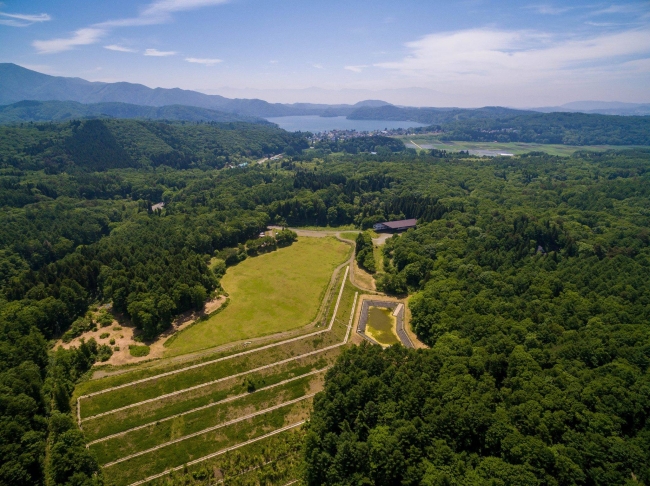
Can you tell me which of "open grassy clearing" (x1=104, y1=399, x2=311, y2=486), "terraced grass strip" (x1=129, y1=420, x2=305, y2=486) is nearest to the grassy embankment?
"open grassy clearing" (x1=104, y1=399, x2=311, y2=486)

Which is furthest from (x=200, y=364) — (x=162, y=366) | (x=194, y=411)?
(x=194, y=411)

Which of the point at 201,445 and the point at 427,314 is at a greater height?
the point at 427,314

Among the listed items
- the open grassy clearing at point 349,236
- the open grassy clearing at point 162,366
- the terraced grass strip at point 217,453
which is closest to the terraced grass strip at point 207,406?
the terraced grass strip at point 217,453

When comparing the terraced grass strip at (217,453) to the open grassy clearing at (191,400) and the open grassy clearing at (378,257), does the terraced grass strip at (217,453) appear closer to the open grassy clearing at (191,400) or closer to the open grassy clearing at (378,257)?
the open grassy clearing at (191,400)

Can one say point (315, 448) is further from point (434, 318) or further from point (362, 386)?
point (434, 318)

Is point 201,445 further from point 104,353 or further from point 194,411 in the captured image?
point 104,353

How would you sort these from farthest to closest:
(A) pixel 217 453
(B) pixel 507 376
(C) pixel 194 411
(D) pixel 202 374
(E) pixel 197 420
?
(D) pixel 202 374
(C) pixel 194 411
(B) pixel 507 376
(E) pixel 197 420
(A) pixel 217 453

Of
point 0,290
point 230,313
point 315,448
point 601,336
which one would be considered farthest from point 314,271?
point 0,290
